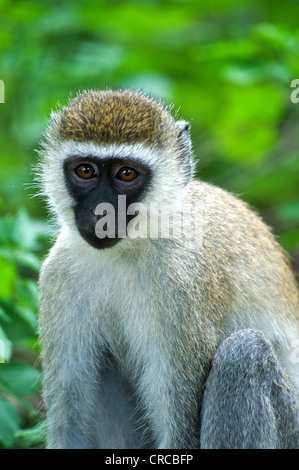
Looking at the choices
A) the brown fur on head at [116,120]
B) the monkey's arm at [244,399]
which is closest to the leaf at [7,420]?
the monkey's arm at [244,399]

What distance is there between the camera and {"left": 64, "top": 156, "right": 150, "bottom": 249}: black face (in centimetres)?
429

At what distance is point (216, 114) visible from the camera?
382 inches

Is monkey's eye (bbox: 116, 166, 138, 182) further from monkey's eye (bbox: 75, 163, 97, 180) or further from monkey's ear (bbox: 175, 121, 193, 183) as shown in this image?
monkey's ear (bbox: 175, 121, 193, 183)

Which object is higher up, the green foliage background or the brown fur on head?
the green foliage background

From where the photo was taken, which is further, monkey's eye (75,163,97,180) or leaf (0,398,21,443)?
leaf (0,398,21,443)

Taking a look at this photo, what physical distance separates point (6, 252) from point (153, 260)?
1.40 m

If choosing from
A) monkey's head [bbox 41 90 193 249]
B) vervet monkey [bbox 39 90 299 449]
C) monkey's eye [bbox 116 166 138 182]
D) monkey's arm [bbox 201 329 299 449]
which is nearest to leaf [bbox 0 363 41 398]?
vervet monkey [bbox 39 90 299 449]

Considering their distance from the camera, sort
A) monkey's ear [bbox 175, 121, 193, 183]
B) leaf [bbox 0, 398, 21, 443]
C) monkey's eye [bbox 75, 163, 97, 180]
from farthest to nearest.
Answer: leaf [bbox 0, 398, 21, 443] < monkey's ear [bbox 175, 121, 193, 183] < monkey's eye [bbox 75, 163, 97, 180]

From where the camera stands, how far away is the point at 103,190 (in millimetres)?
4273

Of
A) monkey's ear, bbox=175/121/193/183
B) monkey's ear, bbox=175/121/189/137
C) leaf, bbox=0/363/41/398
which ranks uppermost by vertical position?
monkey's ear, bbox=175/121/189/137

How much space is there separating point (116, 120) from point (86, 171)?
38 centimetres

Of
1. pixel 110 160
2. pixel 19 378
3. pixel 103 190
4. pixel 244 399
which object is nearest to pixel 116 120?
pixel 110 160

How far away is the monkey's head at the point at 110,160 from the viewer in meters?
4.34

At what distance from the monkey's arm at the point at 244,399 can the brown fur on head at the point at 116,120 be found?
4.55 ft
